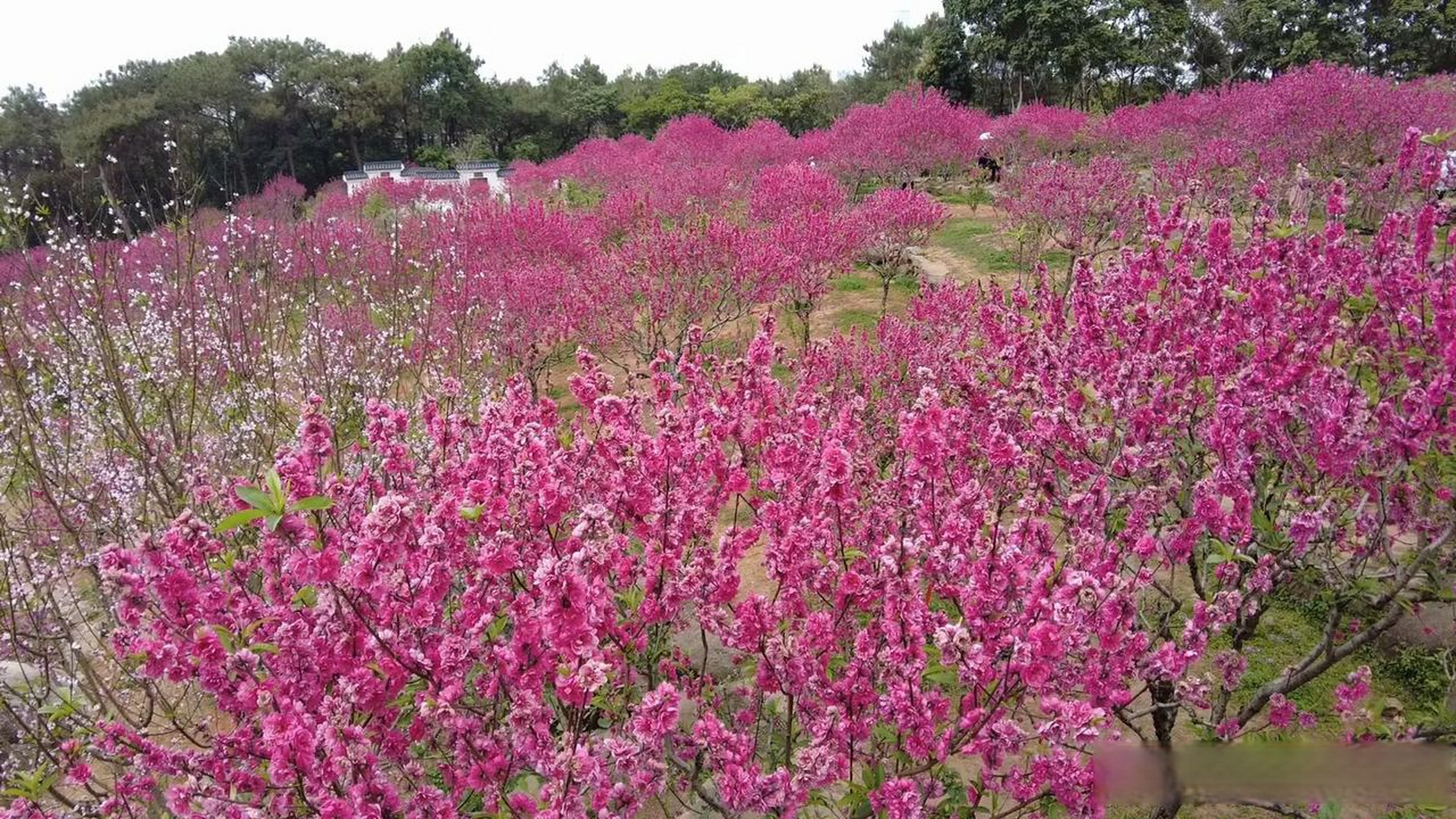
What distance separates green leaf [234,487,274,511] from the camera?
68.4 inches

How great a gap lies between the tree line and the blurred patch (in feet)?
101

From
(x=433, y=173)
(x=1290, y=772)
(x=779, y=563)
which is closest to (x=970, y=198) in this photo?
(x=779, y=563)

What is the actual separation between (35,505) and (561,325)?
4.98 m

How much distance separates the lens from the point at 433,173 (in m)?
32.8

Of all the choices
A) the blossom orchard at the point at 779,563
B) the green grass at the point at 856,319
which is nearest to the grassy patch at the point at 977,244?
the green grass at the point at 856,319

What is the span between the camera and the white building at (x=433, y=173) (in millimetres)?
31766

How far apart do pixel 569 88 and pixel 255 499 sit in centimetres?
4759

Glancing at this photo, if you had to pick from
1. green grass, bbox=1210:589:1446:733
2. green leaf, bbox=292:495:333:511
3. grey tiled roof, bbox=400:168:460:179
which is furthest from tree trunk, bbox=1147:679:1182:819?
grey tiled roof, bbox=400:168:460:179

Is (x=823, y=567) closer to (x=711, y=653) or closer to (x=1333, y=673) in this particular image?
(x=711, y=653)

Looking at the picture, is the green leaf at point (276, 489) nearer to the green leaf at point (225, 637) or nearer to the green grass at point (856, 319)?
the green leaf at point (225, 637)

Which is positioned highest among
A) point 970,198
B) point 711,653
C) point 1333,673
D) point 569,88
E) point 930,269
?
point 569,88

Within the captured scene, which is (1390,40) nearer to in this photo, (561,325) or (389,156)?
(561,325)

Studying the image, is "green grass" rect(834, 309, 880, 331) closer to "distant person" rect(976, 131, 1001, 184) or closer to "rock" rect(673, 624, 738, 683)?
"rock" rect(673, 624, 738, 683)

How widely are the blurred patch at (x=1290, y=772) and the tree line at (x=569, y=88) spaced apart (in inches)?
1209
